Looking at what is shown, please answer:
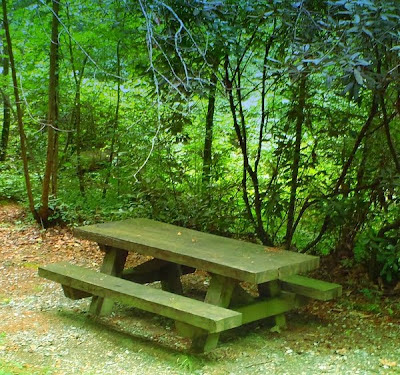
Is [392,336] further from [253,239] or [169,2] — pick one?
[169,2]

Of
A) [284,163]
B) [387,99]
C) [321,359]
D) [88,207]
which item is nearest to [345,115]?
[387,99]

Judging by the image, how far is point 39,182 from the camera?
30.3 feet

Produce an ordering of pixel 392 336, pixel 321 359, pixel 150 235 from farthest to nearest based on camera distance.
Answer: pixel 150 235 → pixel 392 336 → pixel 321 359

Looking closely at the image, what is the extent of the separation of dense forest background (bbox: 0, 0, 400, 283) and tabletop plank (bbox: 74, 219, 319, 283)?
85cm

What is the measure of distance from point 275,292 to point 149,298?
3.70 feet

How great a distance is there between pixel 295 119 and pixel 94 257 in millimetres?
2876

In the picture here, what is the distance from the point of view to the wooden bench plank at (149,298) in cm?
352

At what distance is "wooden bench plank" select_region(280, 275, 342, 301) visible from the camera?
4207 mm

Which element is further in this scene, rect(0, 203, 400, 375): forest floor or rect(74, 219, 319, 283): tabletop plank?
rect(74, 219, 319, 283): tabletop plank

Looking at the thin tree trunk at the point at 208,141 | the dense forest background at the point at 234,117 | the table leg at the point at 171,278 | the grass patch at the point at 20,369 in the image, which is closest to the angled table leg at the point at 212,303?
the grass patch at the point at 20,369

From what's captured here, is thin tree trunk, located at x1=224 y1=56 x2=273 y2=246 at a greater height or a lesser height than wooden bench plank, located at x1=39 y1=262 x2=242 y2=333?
greater

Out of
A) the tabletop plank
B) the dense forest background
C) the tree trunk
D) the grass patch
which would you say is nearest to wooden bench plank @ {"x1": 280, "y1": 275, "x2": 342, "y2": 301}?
the tabletop plank

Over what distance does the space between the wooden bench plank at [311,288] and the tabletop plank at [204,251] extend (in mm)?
209

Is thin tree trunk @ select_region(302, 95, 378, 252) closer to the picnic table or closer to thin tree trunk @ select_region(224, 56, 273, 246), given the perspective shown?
thin tree trunk @ select_region(224, 56, 273, 246)
